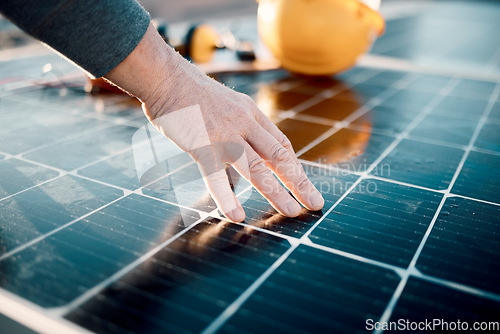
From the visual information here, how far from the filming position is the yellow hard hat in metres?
3.76

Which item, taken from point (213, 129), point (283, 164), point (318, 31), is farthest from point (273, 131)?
point (318, 31)

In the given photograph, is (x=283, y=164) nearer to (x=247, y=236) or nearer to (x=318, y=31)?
(x=247, y=236)

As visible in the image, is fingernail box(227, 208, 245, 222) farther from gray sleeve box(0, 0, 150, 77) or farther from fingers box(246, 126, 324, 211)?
gray sleeve box(0, 0, 150, 77)

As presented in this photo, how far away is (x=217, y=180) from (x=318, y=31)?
258 cm

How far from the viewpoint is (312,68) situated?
13.5 feet

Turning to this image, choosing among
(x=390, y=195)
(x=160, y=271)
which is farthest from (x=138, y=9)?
→ (x=390, y=195)

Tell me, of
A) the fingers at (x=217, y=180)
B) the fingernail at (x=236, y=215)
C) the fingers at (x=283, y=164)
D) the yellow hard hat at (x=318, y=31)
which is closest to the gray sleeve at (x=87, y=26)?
the fingers at (x=217, y=180)

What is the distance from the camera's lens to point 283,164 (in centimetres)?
170

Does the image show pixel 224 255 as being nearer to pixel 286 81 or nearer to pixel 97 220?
pixel 97 220

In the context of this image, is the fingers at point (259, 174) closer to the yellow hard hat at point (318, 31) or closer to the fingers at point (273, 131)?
the fingers at point (273, 131)

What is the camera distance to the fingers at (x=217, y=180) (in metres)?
1.60

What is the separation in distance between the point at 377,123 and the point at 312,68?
128 centimetres

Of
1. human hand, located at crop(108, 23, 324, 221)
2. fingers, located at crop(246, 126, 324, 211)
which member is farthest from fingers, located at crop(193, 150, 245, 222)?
fingers, located at crop(246, 126, 324, 211)

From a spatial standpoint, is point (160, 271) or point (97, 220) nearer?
point (160, 271)
